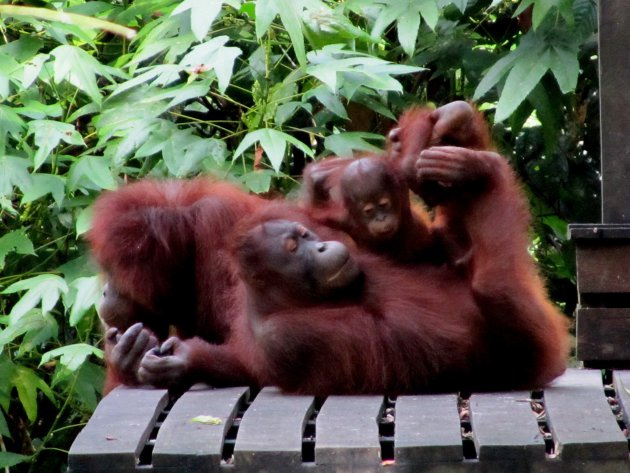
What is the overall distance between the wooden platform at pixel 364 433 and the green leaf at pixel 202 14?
1080 mm

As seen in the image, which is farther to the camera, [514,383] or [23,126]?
[23,126]

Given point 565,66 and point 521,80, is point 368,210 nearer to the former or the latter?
point 521,80

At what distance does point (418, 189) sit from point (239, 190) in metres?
0.75

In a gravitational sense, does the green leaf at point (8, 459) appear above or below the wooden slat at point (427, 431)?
below

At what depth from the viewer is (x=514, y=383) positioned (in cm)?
270

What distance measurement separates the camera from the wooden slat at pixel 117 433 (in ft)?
7.16

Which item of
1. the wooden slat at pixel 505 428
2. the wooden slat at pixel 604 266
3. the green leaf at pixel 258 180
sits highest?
the green leaf at pixel 258 180

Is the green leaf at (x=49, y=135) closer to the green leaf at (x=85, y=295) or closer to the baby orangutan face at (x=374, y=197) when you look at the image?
the green leaf at (x=85, y=295)

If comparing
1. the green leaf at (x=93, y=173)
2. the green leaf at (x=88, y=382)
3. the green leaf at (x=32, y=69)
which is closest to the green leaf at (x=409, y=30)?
the green leaf at (x=93, y=173)

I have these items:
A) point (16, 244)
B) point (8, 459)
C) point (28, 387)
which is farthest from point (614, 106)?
point (8, 459)

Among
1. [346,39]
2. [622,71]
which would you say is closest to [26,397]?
[346,39]

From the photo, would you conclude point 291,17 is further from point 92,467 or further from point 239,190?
point 92,467

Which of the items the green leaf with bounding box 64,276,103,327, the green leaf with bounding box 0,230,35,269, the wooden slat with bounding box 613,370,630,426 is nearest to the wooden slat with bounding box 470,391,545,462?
the wooden slat with bounding box 613,370,630,426

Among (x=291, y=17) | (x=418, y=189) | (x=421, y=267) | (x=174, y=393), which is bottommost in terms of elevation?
(x=174, y=393)
